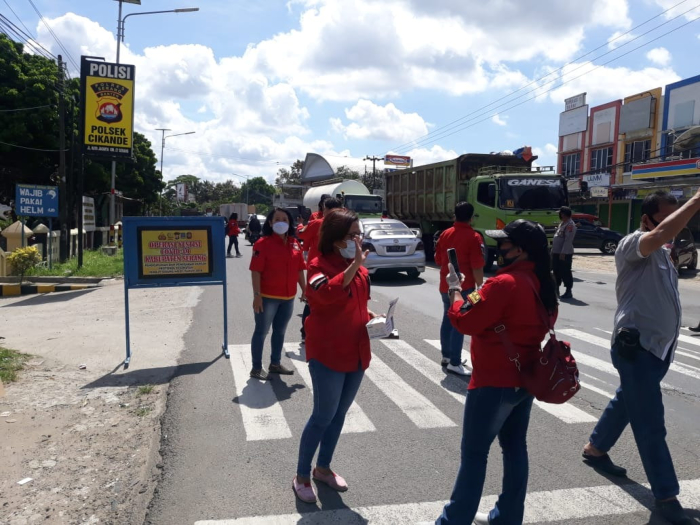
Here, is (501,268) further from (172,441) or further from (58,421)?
(58,421)

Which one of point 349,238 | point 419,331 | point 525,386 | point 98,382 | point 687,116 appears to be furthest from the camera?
point 687,116

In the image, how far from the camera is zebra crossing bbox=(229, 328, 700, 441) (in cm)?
507

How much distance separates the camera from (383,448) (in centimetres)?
A: 451

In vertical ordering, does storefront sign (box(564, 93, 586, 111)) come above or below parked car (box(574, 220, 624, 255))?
above

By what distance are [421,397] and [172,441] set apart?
232 cm

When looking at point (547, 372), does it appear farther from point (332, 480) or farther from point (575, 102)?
point (575, 102)

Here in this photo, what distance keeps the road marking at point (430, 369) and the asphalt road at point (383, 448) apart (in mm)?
13

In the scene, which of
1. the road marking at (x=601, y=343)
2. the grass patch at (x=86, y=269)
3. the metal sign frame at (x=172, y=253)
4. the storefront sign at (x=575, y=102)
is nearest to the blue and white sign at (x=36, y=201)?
the grass patch at (x=86, y=269)

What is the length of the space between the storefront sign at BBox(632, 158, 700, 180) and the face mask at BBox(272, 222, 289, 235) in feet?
85.8

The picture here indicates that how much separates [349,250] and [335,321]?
0.42m

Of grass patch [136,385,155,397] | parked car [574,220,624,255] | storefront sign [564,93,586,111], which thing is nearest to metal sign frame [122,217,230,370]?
grass patch [136,385,155,397]

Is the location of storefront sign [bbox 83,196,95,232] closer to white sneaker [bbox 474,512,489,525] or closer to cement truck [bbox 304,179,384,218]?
cement truck [bbox 304,179,384,218]

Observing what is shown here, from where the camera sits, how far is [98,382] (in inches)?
246

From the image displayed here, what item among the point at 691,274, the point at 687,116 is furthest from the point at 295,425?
the point at 687,116
